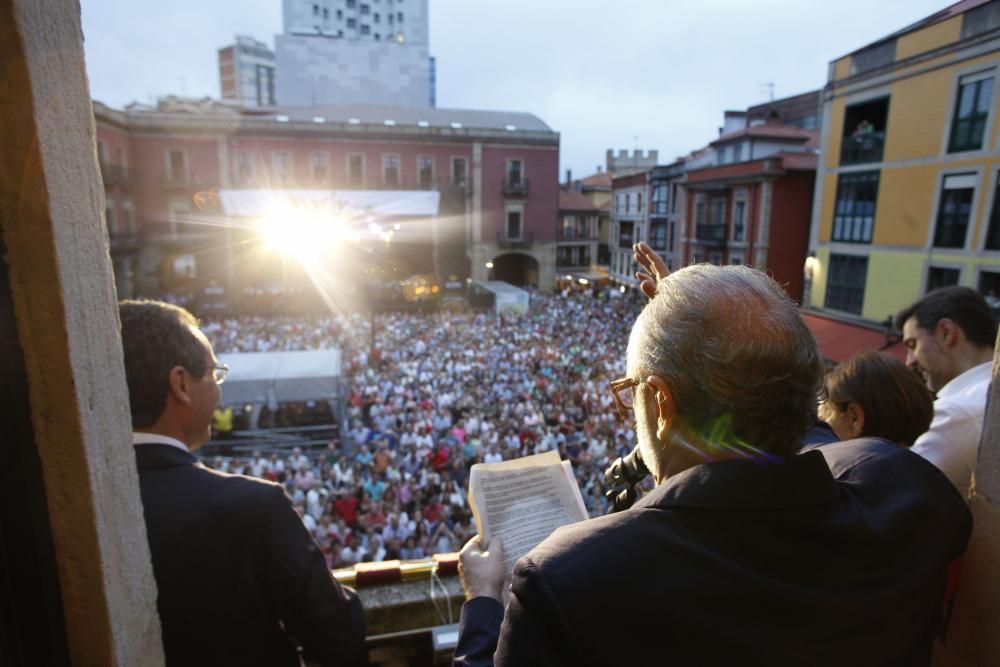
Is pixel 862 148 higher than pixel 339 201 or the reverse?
higher

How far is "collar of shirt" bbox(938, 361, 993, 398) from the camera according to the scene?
2.01 m

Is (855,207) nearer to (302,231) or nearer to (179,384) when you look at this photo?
(179,384)

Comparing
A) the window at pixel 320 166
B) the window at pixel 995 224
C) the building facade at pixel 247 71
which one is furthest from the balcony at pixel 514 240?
the building facade at pixel 247 71

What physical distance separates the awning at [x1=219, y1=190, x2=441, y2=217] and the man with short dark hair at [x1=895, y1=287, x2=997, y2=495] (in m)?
21.7

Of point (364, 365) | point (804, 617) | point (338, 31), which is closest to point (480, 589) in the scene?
point (804, 617)

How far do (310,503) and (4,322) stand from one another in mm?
6518

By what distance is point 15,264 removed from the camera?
834 millimetres

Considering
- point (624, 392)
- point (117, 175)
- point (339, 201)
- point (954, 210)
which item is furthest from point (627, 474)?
point (117, 175)

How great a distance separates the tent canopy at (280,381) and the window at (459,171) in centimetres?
1993

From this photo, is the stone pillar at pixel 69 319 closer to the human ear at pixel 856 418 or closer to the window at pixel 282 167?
the human ear at pixel 856 418

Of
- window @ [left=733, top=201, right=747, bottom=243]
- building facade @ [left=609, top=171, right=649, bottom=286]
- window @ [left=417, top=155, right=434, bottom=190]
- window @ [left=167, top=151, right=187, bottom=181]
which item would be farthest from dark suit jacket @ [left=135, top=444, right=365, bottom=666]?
window @ [left=167, top=151, right=187, bottom=181]

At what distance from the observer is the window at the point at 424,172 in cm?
2822

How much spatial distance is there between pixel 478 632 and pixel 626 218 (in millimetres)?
21204

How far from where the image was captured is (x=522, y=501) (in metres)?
1.49
